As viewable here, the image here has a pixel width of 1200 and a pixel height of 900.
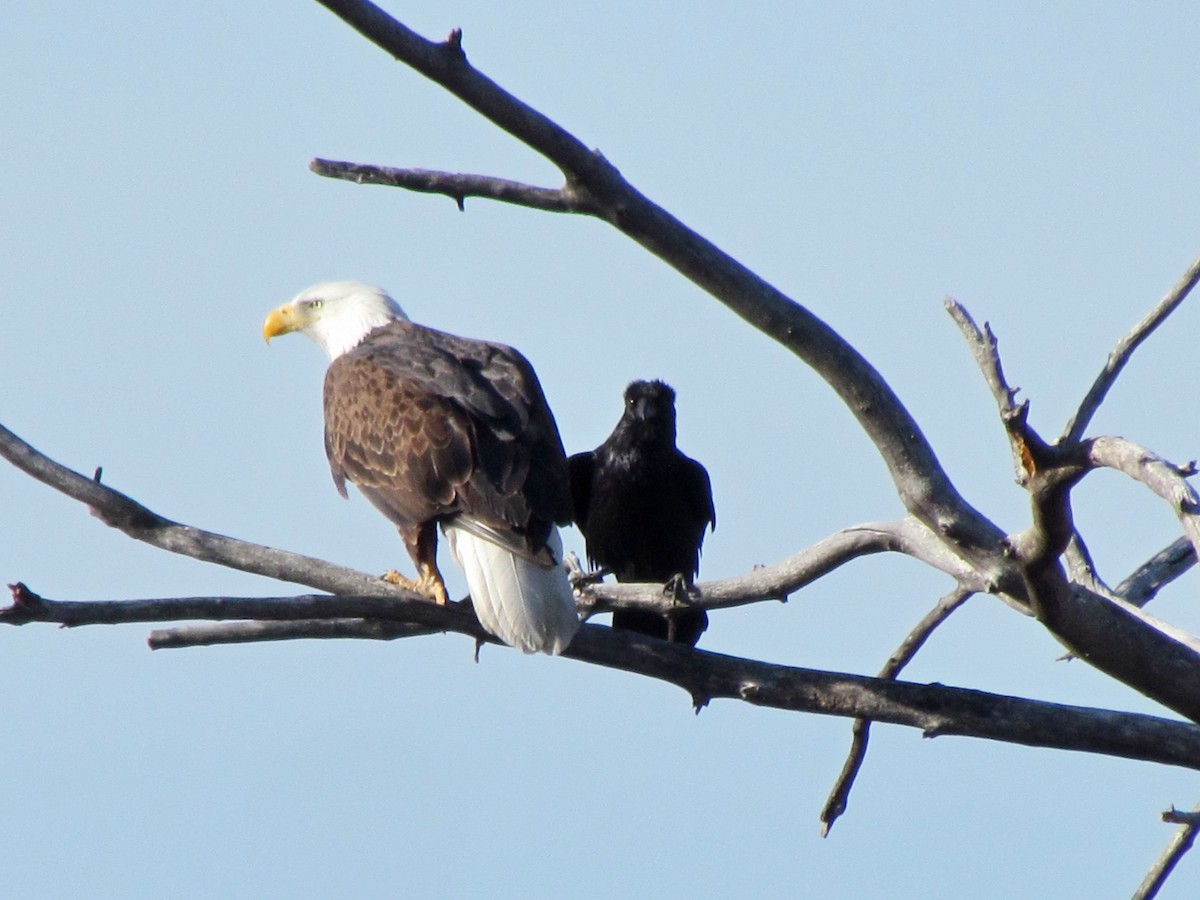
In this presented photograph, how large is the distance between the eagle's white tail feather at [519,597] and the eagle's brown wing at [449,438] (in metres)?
0.07

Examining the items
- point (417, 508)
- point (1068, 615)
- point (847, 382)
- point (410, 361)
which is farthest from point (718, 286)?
point (410, 361)

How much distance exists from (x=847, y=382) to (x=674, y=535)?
9.21 ft

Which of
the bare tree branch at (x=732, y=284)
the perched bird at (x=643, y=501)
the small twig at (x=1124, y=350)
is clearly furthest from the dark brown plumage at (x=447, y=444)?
the small twig at (x=1124, y=350)

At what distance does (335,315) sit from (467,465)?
6.33ft

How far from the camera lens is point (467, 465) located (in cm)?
487

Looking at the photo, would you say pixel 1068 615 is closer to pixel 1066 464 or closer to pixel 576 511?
pixel 1066 464

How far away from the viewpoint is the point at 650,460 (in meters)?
6.34

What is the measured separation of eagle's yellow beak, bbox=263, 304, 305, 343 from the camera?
22.1 feet

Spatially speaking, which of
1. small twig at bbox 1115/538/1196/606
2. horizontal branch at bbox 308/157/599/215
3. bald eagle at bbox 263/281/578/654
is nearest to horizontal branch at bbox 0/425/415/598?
bald eagle at bbox 263/281/578/654

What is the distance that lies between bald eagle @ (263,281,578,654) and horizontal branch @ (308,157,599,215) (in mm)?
1355

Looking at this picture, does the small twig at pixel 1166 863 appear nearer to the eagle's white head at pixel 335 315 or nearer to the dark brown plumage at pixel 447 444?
the dark brown plumage at pixel 447 444

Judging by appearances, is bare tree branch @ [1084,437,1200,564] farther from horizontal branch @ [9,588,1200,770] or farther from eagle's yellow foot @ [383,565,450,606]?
eagle's yellow foot @ [383,565,450,606]

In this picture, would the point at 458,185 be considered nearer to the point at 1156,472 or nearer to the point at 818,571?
the point at 1156,472

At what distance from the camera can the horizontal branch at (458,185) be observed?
3.17 meters
